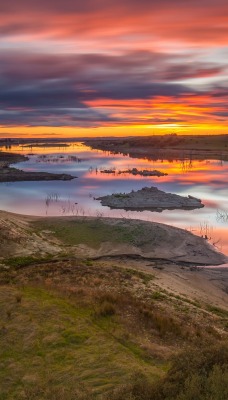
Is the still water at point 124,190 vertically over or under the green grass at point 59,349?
over

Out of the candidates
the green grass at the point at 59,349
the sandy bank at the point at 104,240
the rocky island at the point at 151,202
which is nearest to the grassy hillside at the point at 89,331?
the green grass at the point at 59,349

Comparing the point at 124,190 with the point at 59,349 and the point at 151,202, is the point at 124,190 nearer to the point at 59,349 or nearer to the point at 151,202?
the point at 151,202

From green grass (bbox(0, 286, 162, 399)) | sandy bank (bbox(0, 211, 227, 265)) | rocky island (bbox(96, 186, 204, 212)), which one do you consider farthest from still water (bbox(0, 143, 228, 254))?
green grass (bbox(0, 286, 162, 399))

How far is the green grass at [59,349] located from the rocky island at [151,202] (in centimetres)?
2522

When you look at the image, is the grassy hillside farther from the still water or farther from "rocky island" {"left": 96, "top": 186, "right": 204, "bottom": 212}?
"rocky island" {"left": 96, "top": 186, "right": 204, "bottom": 212}

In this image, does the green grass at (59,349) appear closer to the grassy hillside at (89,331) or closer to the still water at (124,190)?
the grassy hillside at (89,331)

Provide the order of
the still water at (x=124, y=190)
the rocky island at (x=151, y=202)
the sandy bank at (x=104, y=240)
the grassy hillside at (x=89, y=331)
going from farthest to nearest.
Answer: the rocky island at (x=151, y=202), the still water at (x=124, y=190), the sandy bank at (x=104, y=240), the grassy hillside at (x=89, y=331)

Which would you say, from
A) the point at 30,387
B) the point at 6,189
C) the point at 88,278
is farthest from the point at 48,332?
the point at 6,189

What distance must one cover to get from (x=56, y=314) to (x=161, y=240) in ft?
46.0

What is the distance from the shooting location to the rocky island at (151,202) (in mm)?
39500

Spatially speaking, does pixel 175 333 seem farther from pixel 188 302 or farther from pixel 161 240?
pixel 161 240

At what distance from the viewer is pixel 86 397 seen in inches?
336

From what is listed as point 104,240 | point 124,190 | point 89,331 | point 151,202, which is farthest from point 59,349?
point 124,190

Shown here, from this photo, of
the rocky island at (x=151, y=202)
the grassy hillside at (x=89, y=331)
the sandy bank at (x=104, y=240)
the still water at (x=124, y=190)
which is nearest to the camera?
the grassy hillside at (x=89, y=331)
